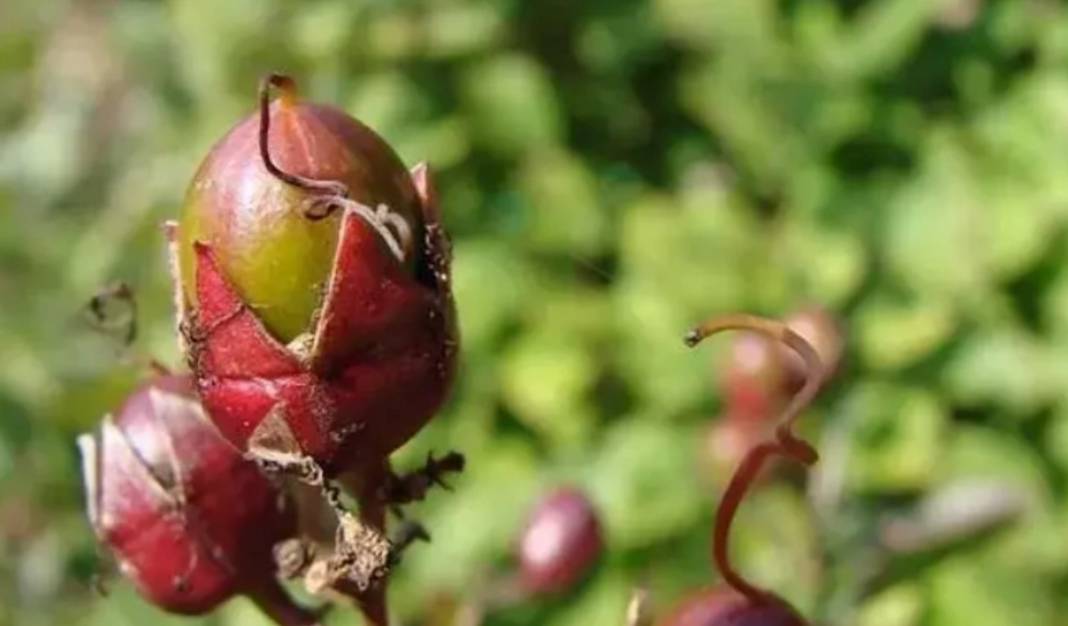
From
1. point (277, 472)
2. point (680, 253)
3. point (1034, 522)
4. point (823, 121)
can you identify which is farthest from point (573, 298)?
point (277, 472)

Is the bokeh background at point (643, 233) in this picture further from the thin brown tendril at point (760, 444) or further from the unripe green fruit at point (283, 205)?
the unripe green fruit at point (283, 205)

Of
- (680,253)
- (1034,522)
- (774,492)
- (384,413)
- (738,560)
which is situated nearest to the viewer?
(384,413)

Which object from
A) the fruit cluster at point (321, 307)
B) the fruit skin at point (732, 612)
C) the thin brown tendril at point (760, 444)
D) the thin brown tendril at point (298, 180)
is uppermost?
the thin brown tendril at point (298, 180)

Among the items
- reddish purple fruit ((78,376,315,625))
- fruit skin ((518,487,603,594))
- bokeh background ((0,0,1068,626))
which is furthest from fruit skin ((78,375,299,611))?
bokeh background ((0,0,1068,626))

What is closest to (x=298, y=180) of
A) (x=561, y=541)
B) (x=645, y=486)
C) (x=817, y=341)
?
(x=561, y=541)

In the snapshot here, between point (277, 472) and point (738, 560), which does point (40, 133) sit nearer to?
point (738, 560)

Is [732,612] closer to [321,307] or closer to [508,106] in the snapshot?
[321,307]

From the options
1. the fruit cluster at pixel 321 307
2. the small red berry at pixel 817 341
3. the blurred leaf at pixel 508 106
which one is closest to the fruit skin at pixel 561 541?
the small red berry at pixel 817 341
